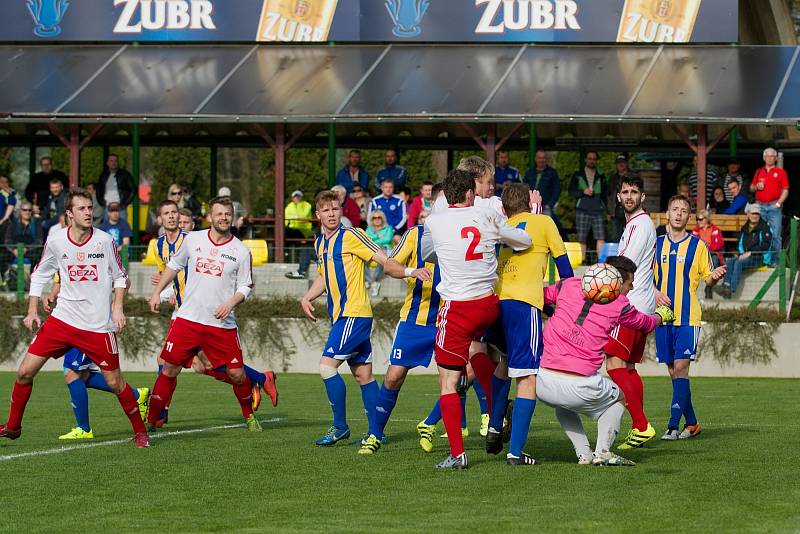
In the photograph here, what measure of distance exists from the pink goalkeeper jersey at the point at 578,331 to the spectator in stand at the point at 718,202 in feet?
48.7

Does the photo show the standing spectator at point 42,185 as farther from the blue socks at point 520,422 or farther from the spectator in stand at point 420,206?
the blue socks at point 520,422

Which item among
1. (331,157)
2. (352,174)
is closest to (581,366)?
(352,174)

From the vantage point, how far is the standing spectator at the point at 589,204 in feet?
75.7

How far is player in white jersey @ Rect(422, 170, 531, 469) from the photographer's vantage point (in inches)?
370

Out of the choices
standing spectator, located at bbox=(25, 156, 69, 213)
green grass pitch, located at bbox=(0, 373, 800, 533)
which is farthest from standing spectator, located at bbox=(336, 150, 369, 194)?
green grass pitch, located at bbox=(0, 373, 800, 533)

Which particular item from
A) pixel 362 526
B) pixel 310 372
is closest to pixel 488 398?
pixel 362 526

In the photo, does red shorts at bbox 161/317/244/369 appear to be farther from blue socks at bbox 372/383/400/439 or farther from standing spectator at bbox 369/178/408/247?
standing spectator at bbox 369/178/408/247

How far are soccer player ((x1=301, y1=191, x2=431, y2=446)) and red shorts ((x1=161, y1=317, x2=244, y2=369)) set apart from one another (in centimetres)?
86

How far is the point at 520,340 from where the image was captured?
31.6 ft

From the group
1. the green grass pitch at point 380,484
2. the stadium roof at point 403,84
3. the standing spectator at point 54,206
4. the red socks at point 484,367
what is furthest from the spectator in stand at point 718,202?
the red socks at point 484,367

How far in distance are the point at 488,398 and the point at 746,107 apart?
14390 mm

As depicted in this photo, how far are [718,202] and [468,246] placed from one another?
15.7m

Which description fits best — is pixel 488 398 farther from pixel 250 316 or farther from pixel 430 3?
pixel 430 3

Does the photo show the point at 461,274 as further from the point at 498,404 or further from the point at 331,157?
the point at 331,157
